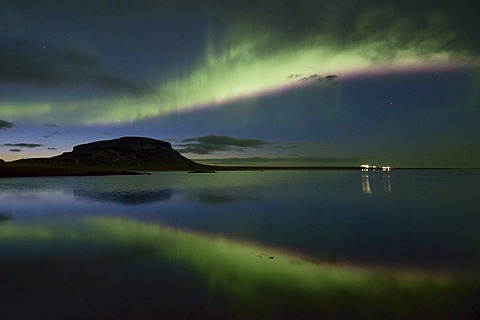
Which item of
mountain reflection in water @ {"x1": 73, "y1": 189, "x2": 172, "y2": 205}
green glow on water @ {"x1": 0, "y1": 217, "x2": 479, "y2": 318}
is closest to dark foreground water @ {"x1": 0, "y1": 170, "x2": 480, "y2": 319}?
green glow on water @ {"x1": 0, "y1": 217, "x2": 479, "y2": 318}

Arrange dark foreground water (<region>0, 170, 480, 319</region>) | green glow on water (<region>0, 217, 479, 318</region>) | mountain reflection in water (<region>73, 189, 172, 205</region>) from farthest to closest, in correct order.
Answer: mountain reflection in water (<region>73, 189, 172, 205</region>)
green glow on water (<region>0, 217, 479, 318</region>)
dark foreground water (<region>0, 170, 480, 319</region>)

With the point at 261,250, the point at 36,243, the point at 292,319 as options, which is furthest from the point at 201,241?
the point at 292,319

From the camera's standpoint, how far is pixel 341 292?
10969 mm

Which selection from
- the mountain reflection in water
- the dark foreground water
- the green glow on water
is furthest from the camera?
the mountain reflection in water

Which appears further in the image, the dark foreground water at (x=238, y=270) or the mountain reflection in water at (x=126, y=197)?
the mountain reflection in water at (x=126, y=197)

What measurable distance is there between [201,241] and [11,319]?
36.8 feet

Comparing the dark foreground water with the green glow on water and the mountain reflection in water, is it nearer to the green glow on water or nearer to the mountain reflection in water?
the green glow on water

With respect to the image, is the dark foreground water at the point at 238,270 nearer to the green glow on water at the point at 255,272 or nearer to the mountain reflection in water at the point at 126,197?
the green glow on water at the point at 255,272

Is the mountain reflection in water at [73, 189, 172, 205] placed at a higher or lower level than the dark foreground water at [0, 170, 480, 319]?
higher

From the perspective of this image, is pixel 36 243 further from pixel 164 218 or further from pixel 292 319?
pixel 292 319

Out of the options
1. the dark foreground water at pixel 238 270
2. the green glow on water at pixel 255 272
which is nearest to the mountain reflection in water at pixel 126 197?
the dark foreground water at pixel 238 270

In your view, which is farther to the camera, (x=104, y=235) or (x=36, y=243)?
(x=104, y=235)

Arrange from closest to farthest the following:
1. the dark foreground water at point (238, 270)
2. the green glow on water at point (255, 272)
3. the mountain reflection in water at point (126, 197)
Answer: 1. the dark foreground water at point (238, 270)
2. the green glow on water at point (255, 272)
3. the mountain reflection in water at point (126, 197)

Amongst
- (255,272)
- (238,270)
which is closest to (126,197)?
(238,270)
